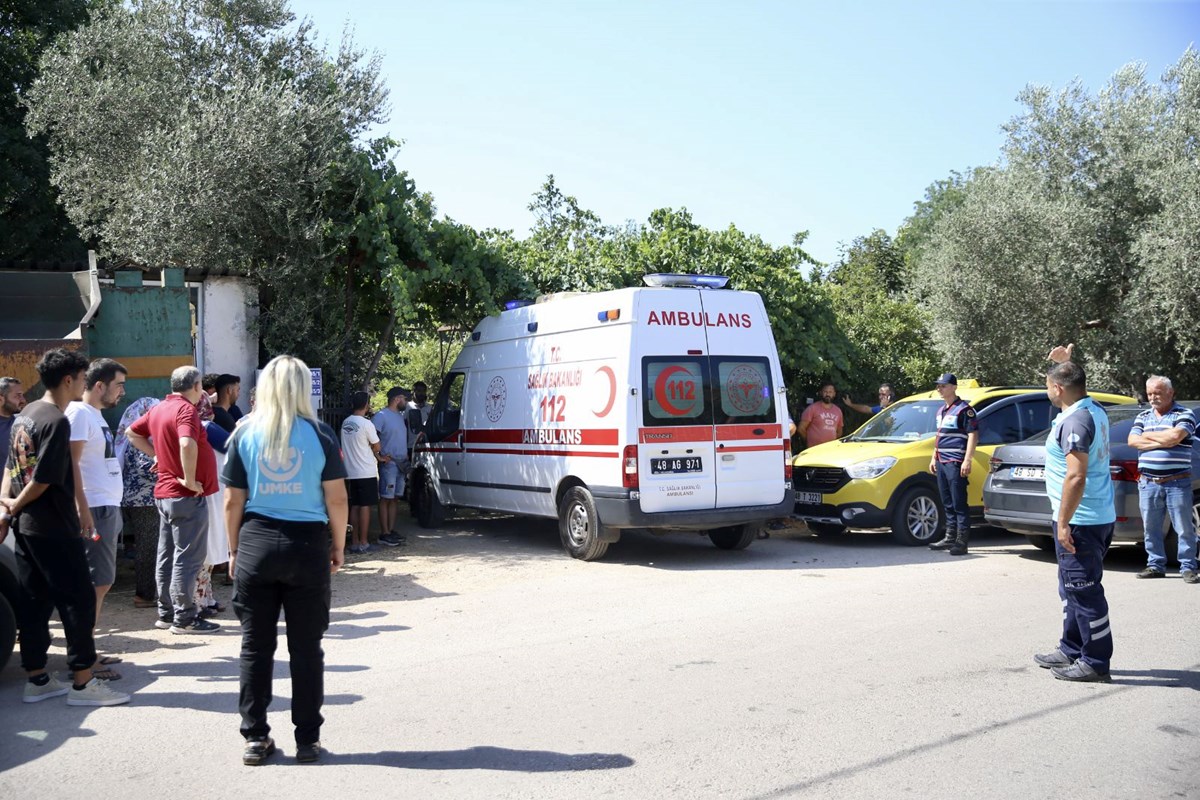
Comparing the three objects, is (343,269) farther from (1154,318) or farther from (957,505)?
(1154,318)

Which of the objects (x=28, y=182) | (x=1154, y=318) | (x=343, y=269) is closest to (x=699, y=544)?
(x=343, y=269)

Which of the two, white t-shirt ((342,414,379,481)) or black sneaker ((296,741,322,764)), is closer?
black sneaker ((296,741,322,764))

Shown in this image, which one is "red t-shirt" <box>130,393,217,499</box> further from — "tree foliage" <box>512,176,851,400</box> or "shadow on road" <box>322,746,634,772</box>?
"tree foliage" <box>512,176,851,400</box>

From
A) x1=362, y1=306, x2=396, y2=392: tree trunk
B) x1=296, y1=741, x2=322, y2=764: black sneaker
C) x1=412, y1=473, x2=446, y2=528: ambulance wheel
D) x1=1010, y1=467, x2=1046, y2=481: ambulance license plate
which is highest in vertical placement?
x1=362, y1=306, x2=396, y2=392: tree trunk

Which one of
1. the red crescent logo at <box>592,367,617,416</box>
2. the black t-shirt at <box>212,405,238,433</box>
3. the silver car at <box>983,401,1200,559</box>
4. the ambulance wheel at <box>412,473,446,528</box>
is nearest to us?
the black t-shirt at <box>212,405,238,433</box>

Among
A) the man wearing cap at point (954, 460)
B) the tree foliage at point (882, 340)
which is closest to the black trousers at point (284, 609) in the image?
the man wearing cap at point (954, 460)

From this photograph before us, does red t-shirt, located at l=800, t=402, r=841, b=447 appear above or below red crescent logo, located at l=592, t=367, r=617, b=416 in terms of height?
below

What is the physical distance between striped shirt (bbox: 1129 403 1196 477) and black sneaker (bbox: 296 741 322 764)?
806 centimetres

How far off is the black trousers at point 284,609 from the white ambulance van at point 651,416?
567 centimetres

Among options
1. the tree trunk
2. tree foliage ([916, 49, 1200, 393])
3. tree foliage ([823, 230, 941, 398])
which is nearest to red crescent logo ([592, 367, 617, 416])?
the tree trunk

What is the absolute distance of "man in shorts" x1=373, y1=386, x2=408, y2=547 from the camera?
12.6m

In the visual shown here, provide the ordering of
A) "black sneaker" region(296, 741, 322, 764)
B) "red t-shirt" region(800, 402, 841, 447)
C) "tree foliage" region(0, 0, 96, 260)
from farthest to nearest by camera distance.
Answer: "tree foliage" region(0, 0, 96, 260), "red t-shirt" region(800, 402, 841, 447), "black sneaker" region(296, 741, 322, 764)

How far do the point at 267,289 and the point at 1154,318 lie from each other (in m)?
15.0

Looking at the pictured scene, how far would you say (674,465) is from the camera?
10398mm
